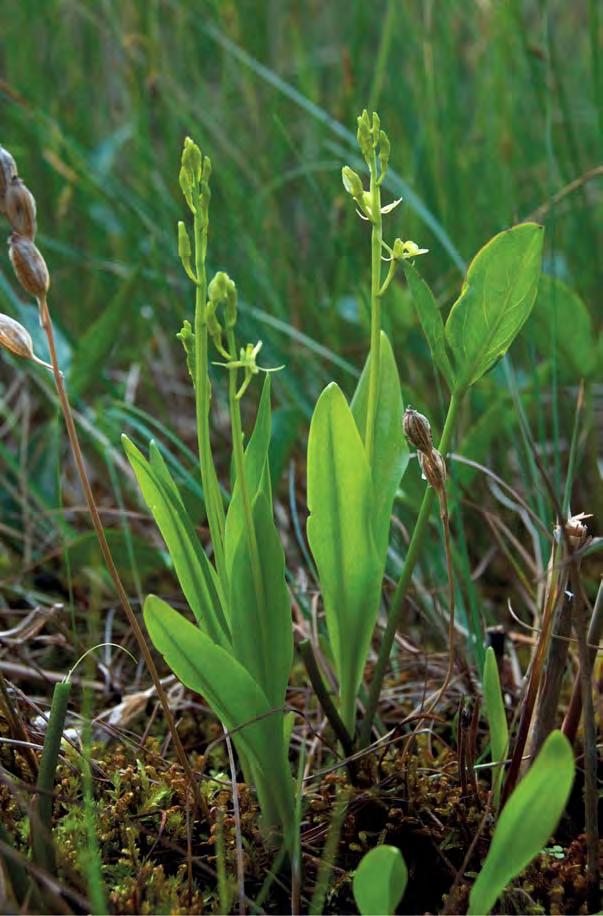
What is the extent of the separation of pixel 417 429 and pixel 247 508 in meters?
0.14

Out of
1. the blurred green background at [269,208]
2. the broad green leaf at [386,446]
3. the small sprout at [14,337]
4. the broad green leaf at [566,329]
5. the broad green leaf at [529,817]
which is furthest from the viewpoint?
the blurred green background at [269,208]

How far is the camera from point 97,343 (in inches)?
53.7

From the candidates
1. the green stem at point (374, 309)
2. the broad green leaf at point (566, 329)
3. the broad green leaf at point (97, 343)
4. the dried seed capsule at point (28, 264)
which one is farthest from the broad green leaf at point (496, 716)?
the broad green leaf at point (97, 343)

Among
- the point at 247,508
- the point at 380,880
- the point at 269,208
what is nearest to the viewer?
the point at 380,880

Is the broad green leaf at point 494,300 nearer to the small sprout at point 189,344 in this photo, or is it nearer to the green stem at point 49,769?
the small sprout at point 189,344

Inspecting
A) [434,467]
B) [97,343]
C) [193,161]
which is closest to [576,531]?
[434,467]

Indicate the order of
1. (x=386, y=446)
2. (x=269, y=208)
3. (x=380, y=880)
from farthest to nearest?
1. (x=269, y=208)
2. (x=386, y=446)
3. (x=380, y=880)

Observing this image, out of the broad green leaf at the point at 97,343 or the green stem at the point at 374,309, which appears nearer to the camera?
the green stem at the point at 374,309

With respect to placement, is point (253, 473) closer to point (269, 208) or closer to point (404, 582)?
point (404, 582)

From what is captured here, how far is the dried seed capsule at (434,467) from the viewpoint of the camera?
2.28 feet

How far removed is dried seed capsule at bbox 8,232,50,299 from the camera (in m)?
0.64

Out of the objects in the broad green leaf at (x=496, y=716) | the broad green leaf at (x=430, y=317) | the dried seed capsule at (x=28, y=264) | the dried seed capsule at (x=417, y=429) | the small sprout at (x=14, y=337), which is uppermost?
the dried seed capsule at (x=28, y=264)

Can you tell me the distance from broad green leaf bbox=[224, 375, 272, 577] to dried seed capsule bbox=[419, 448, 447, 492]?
0.13 meters

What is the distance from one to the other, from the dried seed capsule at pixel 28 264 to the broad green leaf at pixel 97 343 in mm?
707
